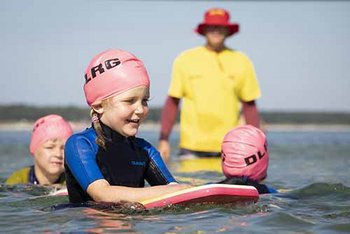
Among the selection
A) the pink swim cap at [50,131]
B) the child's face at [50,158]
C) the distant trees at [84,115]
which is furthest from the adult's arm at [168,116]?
the distant trees at [84,115]

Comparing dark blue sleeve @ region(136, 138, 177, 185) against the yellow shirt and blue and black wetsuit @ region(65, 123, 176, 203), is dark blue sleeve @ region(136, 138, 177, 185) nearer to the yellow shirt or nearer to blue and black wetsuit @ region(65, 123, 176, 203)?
blue and black wetsuit @ region(65, 123, 176, 203)

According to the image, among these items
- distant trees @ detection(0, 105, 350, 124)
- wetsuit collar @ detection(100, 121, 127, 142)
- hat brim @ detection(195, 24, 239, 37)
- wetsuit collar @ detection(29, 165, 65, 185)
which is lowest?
distant trees @ detection(0, 105, 350, 124)

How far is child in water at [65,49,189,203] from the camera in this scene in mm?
6180

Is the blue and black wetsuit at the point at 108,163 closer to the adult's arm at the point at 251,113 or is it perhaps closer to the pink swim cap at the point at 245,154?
the pink swim cap at the point at 245,154

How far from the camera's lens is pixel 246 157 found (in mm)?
7945

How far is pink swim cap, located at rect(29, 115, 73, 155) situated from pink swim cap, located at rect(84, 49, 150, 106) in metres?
3.33

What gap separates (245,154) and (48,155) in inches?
111

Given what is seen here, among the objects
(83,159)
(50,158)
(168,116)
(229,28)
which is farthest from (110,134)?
(229,28)

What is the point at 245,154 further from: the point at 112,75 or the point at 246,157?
the point at 112,75

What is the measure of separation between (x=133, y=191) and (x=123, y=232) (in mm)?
600

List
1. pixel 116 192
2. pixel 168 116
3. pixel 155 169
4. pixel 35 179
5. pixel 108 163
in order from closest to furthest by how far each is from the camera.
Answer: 1. pixel 116 192
2. pixel 108 163
3. pixel 155 169
4. pixel 35 179
5. pixel 168 116

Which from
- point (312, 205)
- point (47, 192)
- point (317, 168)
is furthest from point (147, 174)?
point (317, 168)

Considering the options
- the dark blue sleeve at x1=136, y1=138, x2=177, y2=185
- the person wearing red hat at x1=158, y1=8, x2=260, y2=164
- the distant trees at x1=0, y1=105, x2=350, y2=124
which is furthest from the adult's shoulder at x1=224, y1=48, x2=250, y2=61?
the distant trees at x1=0, y1=105, x2=350, y2=124

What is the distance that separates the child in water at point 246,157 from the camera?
7.93m
